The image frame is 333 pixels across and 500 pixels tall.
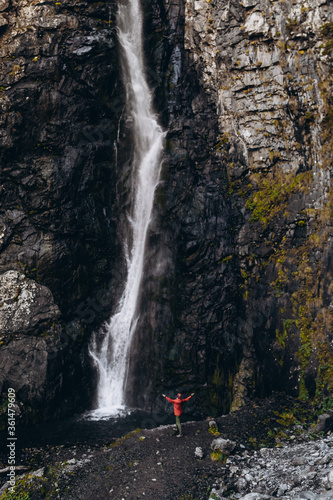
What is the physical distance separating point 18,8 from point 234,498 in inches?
904

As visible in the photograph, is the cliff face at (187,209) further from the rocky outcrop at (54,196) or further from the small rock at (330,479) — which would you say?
the small rock at (330,479)

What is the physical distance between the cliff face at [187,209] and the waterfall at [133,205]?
61cm

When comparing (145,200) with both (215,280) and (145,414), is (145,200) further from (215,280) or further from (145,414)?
(145,414)

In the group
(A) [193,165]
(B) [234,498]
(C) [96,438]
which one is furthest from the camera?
(A) [193,165]

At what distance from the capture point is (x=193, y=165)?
20.3 meters

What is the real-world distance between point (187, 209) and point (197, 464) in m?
11.4

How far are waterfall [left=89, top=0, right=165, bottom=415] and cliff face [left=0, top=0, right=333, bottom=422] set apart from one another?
61 cm

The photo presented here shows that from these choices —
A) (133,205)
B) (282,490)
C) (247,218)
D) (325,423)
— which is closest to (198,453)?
(282,490)

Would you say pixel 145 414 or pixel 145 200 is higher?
pixel 145 200

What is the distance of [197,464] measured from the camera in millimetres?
12461

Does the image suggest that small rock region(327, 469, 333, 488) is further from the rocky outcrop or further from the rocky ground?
the rocky outcrop

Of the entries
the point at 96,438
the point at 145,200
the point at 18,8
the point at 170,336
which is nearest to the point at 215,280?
the point at 170,336

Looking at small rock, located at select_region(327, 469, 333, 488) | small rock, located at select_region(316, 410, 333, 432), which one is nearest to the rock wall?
small rock, located at select_region(316, 410, 333, 432)

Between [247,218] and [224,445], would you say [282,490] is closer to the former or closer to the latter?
[224,445]
